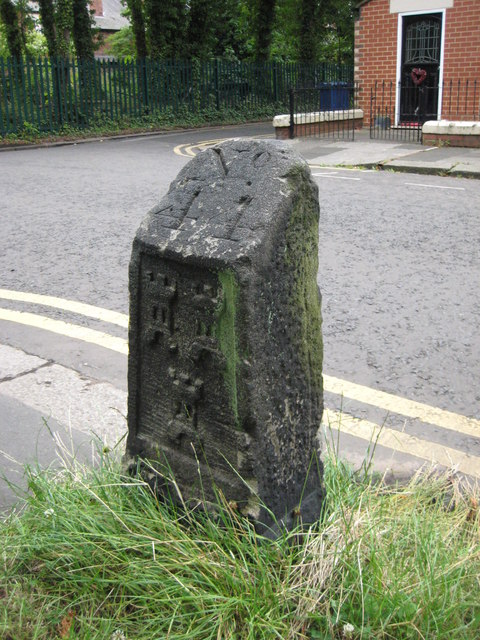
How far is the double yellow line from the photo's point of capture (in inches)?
129

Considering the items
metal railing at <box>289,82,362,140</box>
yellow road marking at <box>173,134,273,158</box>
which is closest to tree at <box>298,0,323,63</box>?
metal railing at <box>289,82,362,140</box>

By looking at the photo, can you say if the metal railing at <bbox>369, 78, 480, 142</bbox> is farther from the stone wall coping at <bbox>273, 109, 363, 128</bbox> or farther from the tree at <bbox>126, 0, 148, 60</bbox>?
the tree at <bbox>126, 0, 148, 60</bbox>

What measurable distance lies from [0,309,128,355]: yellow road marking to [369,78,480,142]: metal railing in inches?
559

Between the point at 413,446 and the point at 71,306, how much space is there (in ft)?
9.98

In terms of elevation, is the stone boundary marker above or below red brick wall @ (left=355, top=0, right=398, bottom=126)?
below

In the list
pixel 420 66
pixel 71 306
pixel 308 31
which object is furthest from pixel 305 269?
pixel 308 31

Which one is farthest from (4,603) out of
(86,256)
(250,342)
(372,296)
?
(86,256)

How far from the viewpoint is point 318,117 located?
59.6 feet

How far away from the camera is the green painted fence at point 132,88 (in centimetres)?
1938

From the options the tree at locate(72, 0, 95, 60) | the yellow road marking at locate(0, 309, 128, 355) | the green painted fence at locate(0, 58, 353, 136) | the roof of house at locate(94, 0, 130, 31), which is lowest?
the yellow road marking at locate(0, 309, 128, 355)

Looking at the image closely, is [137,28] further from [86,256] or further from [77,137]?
[86,256]

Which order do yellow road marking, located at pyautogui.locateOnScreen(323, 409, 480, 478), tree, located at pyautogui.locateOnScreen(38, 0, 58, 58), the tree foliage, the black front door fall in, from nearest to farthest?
yellow road marking, located at pyautogui.locateOnScreen(323, 409, 480, 478), the black front door, tree, located at pyautogui.locateOnScreen(38, 0, 58, 58), the tree foliage

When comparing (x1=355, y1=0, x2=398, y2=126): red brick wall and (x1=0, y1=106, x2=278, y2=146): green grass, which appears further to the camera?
(x1=355, y1=0, x2=398, y2=126): red brick wall

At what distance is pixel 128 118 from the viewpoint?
22141 millimetres
